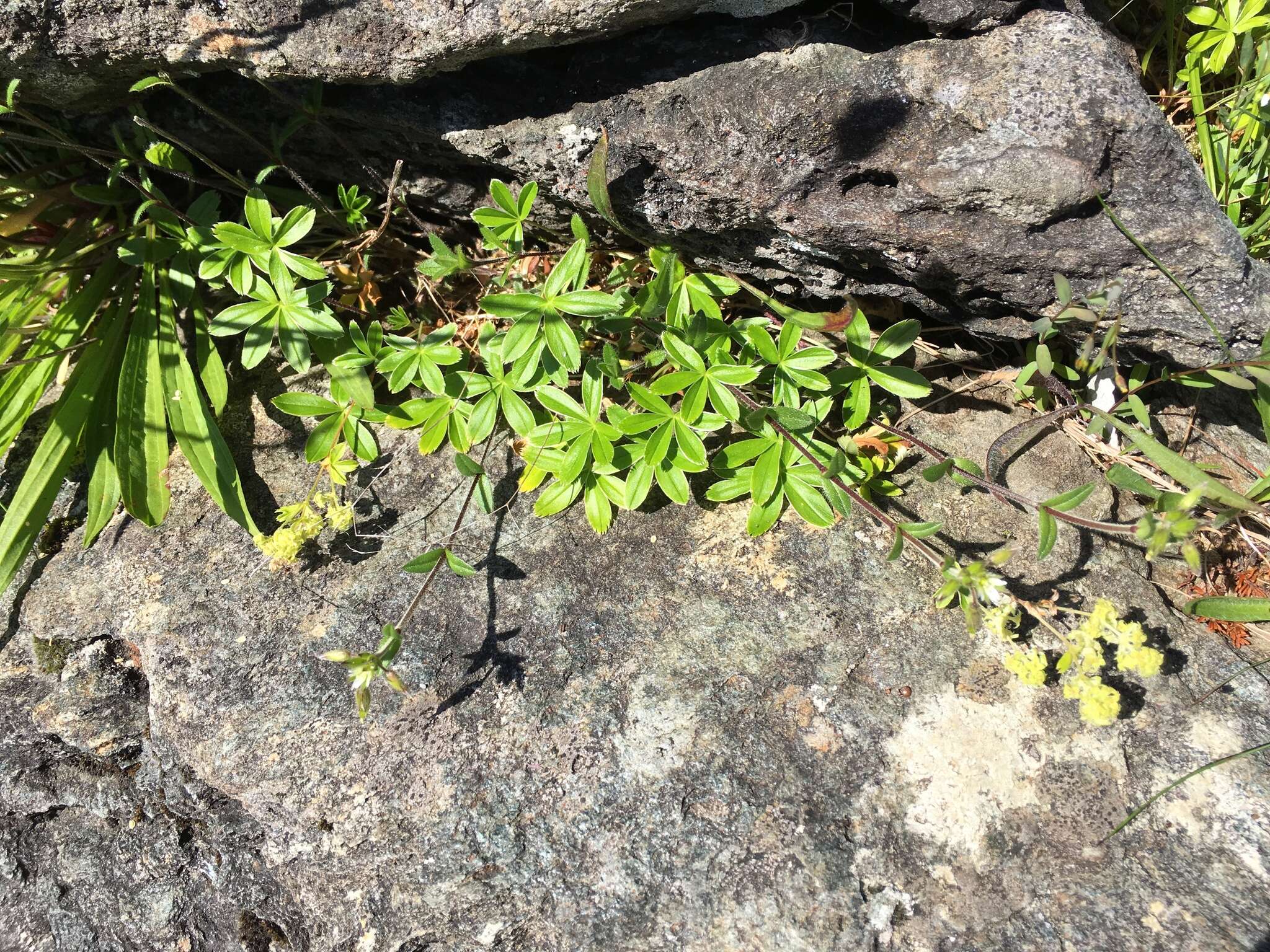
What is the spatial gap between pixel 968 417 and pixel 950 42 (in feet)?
3.71

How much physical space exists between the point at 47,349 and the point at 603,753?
7.82ft

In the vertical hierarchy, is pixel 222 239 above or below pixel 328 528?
above

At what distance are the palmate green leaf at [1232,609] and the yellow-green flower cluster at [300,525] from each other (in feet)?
8.12

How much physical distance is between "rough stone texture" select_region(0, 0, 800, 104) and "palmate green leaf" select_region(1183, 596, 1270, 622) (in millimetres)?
2050

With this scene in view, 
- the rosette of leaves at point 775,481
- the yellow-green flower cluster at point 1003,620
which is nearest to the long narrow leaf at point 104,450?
the rosette of leaves at point 775,481

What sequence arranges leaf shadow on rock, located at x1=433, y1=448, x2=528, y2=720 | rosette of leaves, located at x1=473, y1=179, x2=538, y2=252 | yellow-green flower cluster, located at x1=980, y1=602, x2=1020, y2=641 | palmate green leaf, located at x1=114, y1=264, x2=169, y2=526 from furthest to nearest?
palmate green leaf, located at x1=114, y1=264, x2=169, y2=526 → rosette of leaves, located at x1=473, y1=179, x2=538, y2=252 → leaf shadow on rock, located at x1=433, y1=448, x2=528, y2=720 → yellow-green flower cluster, located at x1=980, y1=602, x2=1020, y2=641

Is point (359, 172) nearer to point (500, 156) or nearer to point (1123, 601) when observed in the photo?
point (500, 156)

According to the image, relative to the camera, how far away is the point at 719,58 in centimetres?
239

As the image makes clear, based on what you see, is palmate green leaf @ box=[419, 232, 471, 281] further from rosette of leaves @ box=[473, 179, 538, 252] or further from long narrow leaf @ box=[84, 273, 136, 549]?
long narrow leaf @ box=[84, 273, 136, 549]

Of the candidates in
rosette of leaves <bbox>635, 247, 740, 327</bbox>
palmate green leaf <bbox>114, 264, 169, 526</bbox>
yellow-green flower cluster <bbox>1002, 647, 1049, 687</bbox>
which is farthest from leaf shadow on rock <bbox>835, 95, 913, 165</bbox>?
palmate green leaf <bbox>114, 264, 169, 526</bbox>

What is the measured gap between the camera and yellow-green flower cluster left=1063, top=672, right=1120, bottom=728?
195 centimetres

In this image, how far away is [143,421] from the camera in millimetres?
2754

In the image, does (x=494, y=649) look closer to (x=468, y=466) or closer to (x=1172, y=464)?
(x=468, y=466)

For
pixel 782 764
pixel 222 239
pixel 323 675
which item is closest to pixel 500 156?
pixel 222 239
